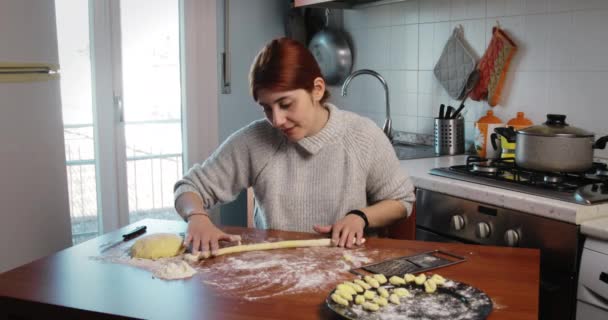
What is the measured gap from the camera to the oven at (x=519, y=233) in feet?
5.49

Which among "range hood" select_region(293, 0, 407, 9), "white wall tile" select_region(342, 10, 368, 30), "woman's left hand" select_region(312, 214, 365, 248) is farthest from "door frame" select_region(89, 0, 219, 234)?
"woman's left hand" select_region(312, 214, 365, 248)

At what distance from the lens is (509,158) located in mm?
2348

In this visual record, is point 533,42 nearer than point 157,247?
No

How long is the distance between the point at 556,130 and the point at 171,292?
4.53 feet

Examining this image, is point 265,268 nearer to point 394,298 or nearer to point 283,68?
point 394,298

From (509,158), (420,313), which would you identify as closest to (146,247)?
(420,313)

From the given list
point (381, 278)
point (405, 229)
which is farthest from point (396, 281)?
point (405, 229)

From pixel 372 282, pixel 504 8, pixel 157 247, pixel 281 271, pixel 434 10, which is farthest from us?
pixel 434 10

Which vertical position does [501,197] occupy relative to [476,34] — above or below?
below

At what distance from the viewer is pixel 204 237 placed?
58.1 inches

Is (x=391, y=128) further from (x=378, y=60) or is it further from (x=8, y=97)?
(x=8, y=97)

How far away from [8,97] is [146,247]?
109cm

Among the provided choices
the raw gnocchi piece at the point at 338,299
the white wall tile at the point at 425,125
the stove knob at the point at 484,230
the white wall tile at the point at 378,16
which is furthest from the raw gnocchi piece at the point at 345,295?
the white wall tile at the point at 378,16

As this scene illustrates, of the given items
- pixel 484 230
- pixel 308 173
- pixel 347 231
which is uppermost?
pixel 308 173
